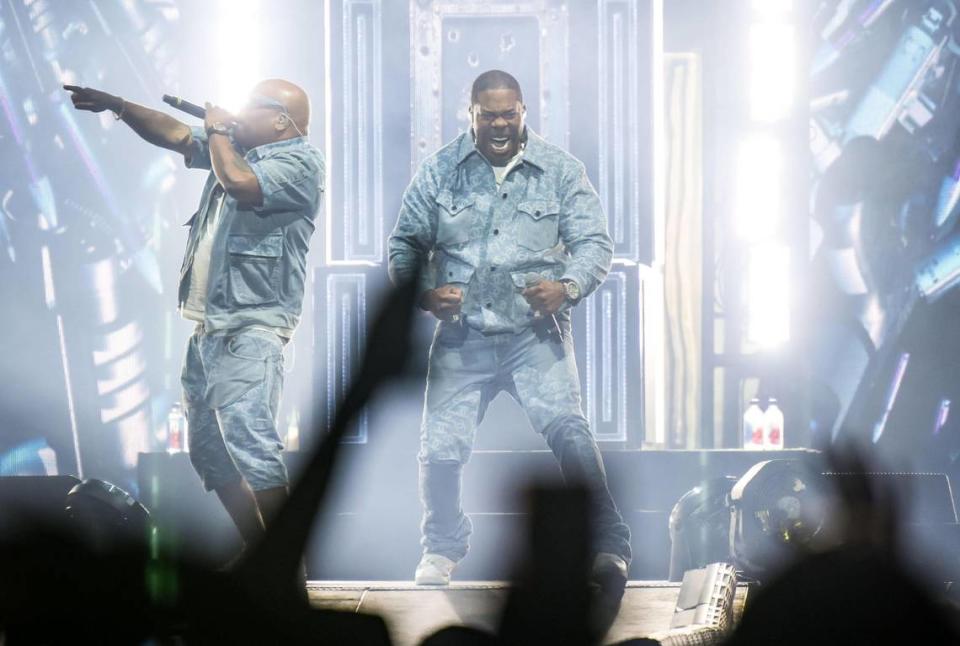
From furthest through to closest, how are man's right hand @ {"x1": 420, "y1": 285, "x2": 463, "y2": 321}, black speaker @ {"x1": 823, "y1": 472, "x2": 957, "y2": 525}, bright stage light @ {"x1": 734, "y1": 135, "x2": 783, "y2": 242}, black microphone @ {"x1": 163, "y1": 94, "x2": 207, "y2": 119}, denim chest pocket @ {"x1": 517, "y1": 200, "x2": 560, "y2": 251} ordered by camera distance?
bright stage light @ {"x1": 734, "y1": 135, "x2": 783, "y2": 242} → black speaker @ {"x1": 823, "y1": 472, "x2": 957, "y2": 525} → denim chest pocket @ {"x1": 517, "y1": 200, "x2": 560, "y2": 251} → man's right hand @ {"x1": 420, "y1": 285, "x2": 463, "y2": 321} → black microphone @ {"x1": 163, "y1": 94, "x2": 207, "y2": 119}

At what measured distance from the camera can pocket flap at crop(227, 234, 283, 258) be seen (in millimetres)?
4113

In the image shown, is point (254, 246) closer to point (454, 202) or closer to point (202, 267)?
point (202, 267)

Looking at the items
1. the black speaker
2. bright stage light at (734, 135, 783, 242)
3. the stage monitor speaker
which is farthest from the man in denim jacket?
bright stage light at (734, 135, 783, 242)

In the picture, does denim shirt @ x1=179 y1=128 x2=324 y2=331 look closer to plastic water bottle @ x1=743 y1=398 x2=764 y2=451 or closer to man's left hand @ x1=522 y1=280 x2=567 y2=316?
man's left hand @ x1=522 y1=280 x2=567 y2=316

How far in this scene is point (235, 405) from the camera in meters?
3.96

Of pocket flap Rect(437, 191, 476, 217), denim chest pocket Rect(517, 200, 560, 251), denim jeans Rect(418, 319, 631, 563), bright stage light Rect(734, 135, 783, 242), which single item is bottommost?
denim jeans Rect(418, 319, 631, 563)

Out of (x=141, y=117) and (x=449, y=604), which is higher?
(x=141, y=117)

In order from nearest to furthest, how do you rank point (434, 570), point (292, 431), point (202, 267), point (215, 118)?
point (215, 118)
point (202, 267)
point (434, 570)
point (292, 431)

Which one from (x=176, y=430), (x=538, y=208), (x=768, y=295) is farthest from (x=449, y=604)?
(x=768, y=295)

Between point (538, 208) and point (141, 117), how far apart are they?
130 cm

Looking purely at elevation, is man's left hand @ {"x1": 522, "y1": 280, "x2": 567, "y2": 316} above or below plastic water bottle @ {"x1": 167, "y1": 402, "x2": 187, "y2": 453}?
above

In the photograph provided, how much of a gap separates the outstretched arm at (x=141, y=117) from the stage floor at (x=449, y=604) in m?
1.47

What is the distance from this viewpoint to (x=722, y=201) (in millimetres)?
6488

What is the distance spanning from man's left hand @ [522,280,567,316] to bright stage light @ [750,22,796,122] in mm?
2621
